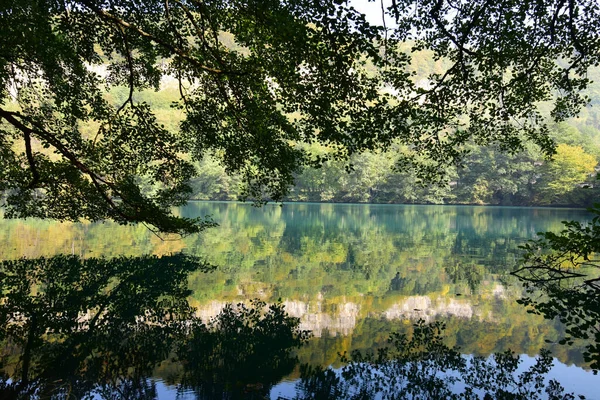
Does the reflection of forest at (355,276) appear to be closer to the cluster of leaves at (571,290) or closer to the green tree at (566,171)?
the cluster of leaves at (571,290)

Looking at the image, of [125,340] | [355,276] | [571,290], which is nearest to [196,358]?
[125,340]

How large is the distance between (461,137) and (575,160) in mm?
60119

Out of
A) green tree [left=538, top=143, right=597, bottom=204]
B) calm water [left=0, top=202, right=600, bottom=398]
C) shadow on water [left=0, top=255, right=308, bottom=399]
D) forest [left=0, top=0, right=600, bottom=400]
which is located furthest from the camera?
green tree [left=538, top=143, right=597, bottom=204]

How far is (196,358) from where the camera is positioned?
23.6ft

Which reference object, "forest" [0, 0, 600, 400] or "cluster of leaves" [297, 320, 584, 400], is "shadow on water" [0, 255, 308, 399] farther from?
"cluster of leaves" [297, 320, 584, 400]

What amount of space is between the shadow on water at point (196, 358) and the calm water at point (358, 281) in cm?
37

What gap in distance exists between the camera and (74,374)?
635cm

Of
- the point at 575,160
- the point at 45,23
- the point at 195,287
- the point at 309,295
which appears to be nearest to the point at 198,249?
the point at 195,287

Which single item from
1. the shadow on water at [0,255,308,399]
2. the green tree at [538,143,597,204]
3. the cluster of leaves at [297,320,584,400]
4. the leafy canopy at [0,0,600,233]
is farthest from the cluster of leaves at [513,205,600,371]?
the green tree at [538,143,597,204]

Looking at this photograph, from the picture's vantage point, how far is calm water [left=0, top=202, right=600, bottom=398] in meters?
8.92

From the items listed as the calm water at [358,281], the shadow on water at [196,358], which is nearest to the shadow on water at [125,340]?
the shadow on water at [196,358]

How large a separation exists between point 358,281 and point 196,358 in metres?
9.37

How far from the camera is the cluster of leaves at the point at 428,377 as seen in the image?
20.4 feet

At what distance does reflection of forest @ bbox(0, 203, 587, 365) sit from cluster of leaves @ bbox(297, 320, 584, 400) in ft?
2.13
